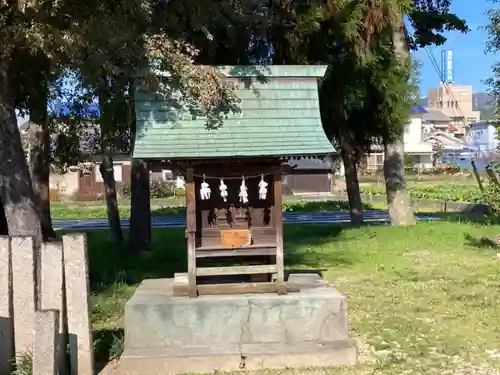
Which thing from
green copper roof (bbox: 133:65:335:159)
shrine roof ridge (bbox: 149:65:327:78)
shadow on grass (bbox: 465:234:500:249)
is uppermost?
shrine roof ridge (bbox: 149:65:327:78)

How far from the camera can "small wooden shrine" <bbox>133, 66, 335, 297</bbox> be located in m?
7.02

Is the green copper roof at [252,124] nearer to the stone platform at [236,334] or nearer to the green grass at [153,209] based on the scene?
the stone platform at [236,334]

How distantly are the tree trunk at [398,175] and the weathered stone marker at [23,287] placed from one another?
14.3 m

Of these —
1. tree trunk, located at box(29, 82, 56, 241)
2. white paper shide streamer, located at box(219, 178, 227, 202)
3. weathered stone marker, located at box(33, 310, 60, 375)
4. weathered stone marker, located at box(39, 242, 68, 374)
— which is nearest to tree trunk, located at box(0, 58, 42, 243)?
weathered stone marker, located at box(39, 242, 68, 374)


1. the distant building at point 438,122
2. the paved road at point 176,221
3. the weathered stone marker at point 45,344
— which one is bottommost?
the paved road at point 176,221

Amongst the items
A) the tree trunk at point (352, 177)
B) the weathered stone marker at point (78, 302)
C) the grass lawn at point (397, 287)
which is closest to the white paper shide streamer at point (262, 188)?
the grass lawn at point (397, 287)

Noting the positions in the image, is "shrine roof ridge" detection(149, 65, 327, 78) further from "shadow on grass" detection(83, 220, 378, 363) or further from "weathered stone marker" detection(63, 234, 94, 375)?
"shadow on grass" detection(83, 220, 378, 363)

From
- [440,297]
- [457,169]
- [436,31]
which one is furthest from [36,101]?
[457,169]

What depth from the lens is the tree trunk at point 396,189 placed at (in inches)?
749

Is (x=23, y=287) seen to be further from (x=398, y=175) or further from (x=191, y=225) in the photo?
(x=398, y=175)

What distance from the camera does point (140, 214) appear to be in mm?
14898

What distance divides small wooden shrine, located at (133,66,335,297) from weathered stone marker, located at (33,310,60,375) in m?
1.87

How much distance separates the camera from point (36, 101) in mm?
12547

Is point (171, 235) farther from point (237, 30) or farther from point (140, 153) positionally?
point (140, 153)
